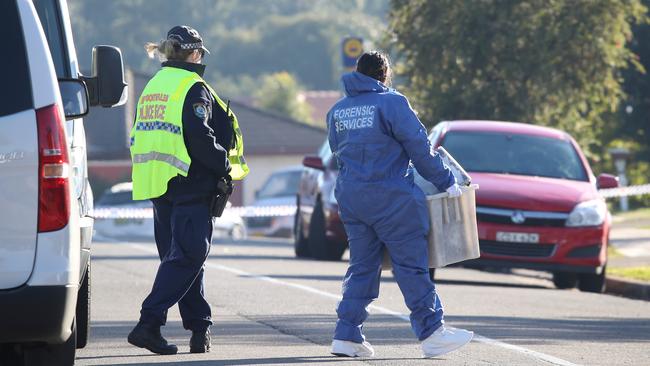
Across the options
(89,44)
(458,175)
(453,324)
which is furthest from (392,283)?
(89,44)

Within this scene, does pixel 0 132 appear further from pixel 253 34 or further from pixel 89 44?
pixel 253 34

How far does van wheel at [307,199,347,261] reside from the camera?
19859mm

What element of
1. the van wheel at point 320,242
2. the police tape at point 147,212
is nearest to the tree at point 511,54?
the van wheel at point 320,242

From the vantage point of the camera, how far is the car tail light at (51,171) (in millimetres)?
6961

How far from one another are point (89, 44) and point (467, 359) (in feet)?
329

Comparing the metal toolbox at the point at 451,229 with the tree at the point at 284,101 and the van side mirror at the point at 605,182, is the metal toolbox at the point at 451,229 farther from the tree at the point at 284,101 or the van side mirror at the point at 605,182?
the tree at the point at 284,101

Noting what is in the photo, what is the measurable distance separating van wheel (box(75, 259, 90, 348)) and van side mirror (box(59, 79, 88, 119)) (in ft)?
4.22

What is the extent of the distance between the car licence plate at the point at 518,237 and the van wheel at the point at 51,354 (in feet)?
27.6

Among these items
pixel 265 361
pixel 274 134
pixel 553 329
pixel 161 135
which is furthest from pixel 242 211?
pixel 274 134

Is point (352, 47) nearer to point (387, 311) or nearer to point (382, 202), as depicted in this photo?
point (387, 311)

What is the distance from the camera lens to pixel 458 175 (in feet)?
30.8

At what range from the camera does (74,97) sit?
8047mm

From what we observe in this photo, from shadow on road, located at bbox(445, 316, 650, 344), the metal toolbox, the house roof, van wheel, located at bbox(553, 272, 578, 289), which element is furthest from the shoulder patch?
the house roof

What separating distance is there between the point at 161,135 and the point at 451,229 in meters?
1.65
